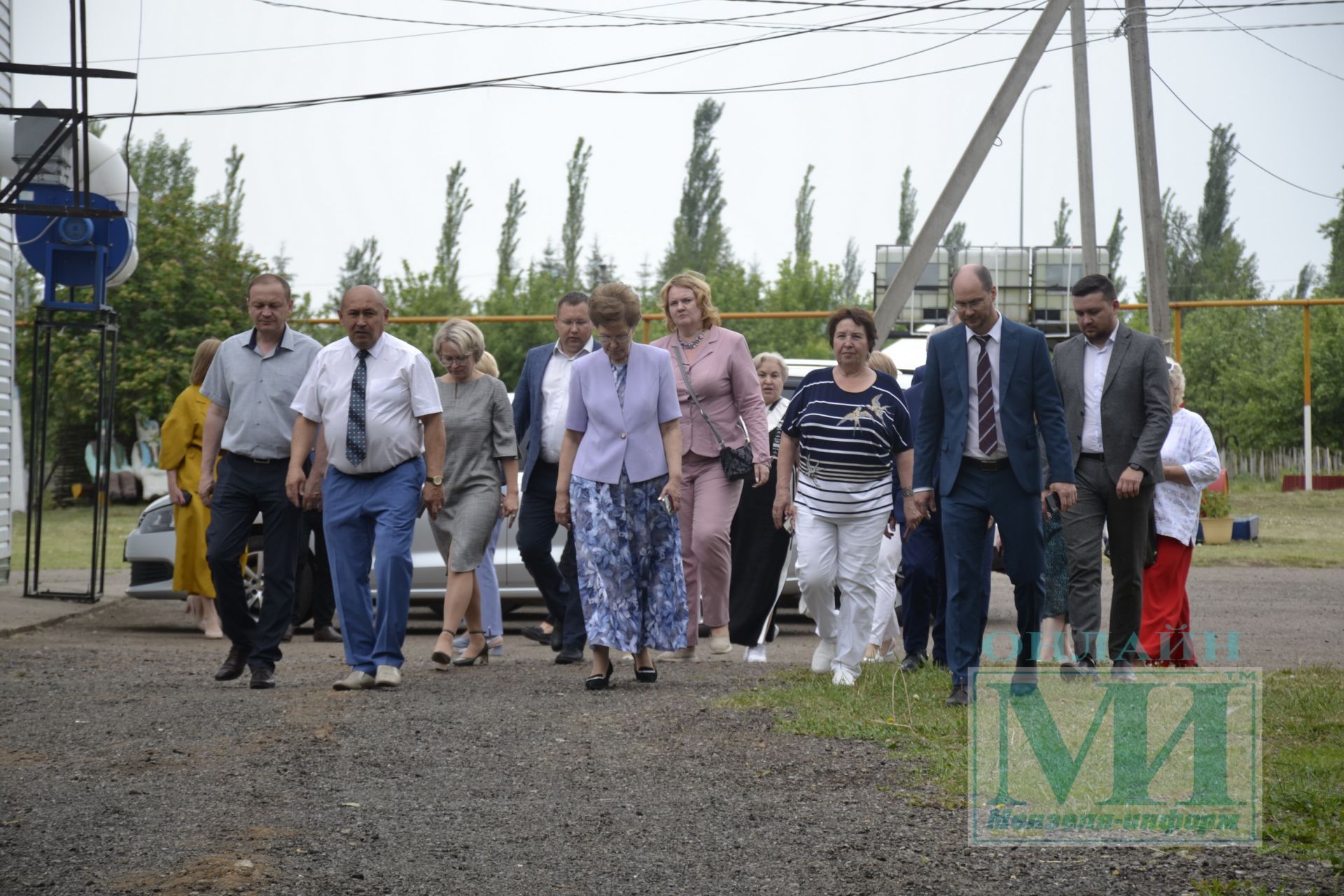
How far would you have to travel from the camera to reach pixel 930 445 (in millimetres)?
7078

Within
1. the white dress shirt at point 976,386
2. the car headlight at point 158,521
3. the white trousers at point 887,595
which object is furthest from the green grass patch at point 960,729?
the car headlight at point 158,521

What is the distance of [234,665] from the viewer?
7.98m

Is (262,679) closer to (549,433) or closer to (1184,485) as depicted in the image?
(549,433)

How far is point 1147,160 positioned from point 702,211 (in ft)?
167

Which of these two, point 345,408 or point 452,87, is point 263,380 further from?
point 452,87

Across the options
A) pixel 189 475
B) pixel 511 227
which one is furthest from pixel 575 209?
pixel 189 475

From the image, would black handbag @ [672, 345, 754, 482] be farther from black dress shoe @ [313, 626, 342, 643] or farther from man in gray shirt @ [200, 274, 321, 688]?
black dress shoe @ [313, 626, 342, 643]

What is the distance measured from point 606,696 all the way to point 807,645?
149 inches

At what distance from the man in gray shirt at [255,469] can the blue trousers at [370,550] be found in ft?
0.94

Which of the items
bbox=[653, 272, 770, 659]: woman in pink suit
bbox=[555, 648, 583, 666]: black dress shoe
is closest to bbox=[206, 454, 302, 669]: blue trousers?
bbox=[555, 648, 583, 666]: black dress shoe

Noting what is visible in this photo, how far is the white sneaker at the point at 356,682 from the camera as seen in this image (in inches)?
298

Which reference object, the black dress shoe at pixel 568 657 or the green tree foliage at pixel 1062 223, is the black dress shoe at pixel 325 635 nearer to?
the black dress shoe at pixel 568 657

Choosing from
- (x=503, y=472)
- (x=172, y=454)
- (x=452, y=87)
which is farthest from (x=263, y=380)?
(x=452, y=87)

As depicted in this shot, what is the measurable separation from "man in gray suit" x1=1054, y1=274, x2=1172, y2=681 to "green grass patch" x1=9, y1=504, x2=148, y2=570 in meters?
9.09
